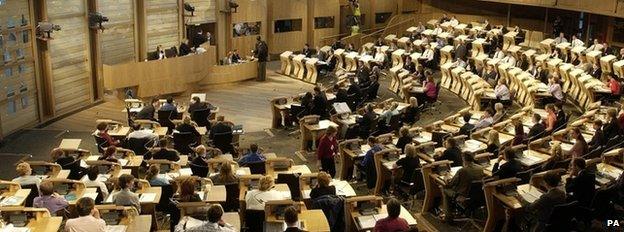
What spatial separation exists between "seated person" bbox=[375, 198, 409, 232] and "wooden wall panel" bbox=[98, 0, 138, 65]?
14920 millimetres

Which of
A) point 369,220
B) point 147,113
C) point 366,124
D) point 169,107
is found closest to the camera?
point 369,220

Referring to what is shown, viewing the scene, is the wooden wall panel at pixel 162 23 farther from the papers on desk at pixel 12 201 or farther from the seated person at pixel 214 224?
the seated person at pixel 214 224

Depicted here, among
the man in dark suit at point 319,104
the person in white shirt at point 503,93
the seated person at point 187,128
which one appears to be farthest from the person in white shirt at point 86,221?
the person in white shirt at point 503,93

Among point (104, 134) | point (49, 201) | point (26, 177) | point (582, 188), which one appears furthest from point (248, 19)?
point (582, 188)

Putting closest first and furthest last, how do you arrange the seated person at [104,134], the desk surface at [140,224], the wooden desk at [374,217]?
the desk surface at [140,224] → the wooden desk at [374,217] → the seated person at [104,134]

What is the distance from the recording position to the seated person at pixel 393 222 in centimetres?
812

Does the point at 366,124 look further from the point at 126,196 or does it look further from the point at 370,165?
the point at 126,196

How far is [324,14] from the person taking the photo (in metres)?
31.5

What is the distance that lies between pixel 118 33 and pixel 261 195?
540 inches

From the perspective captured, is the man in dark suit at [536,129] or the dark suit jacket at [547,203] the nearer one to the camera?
the dark suit jacket at [547,203]

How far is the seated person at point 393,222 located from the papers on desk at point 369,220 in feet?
1.68

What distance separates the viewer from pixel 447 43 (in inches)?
1036

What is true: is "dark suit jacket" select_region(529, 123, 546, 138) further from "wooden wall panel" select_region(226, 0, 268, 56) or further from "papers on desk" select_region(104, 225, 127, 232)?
"wooden wall panel" select_region(226, 0, 268, 56)

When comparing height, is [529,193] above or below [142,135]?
above
